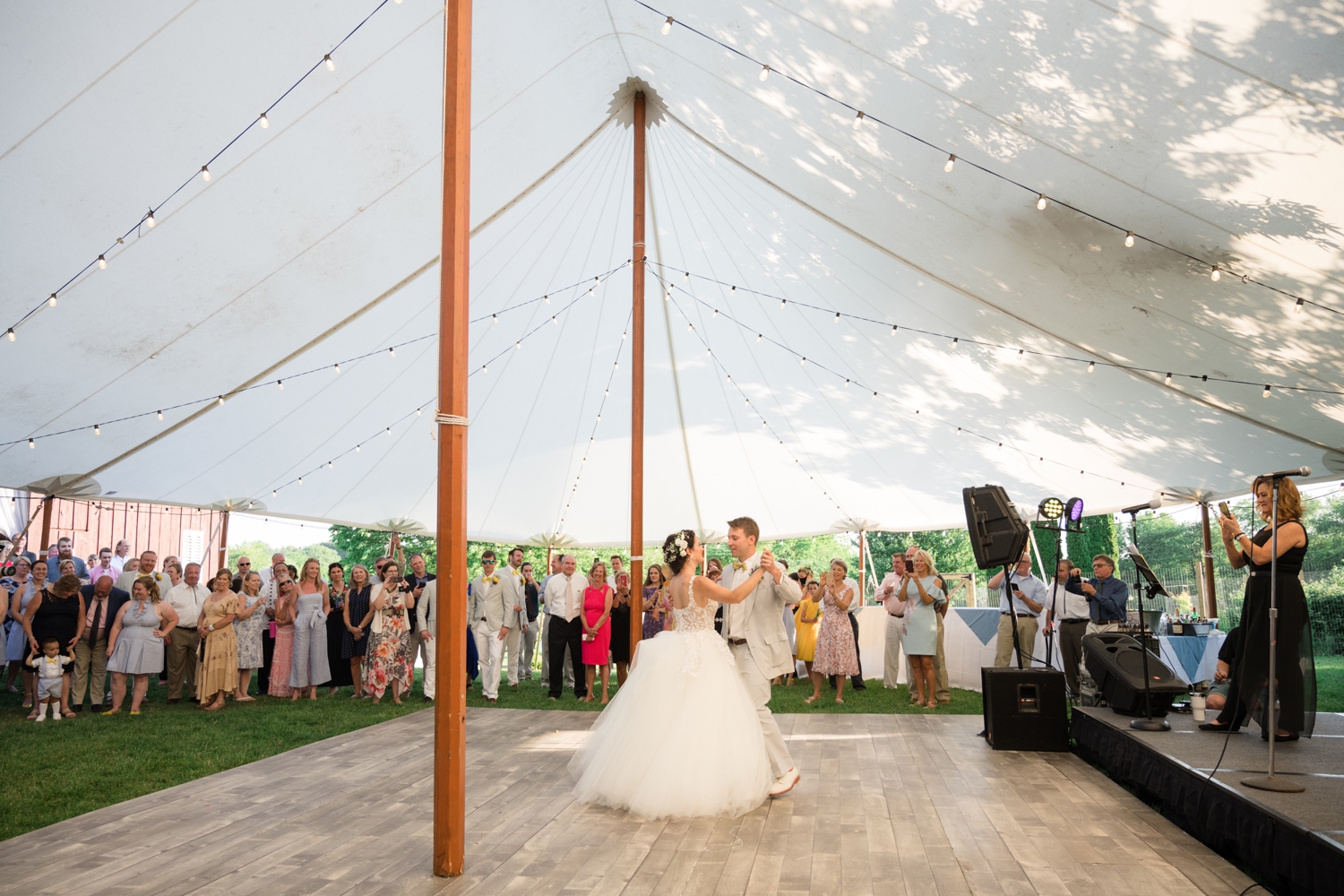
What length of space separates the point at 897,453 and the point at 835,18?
7.12 m

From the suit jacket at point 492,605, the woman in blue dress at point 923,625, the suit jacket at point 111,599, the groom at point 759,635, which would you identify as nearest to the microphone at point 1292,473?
the groom at point 759,635

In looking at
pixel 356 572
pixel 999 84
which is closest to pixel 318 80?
pixel 999 84

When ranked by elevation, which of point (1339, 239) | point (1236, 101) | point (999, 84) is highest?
point (999, 84)

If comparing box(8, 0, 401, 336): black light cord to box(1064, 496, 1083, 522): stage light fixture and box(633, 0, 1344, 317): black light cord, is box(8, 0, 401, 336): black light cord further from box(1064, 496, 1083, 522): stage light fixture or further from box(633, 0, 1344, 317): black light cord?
box(1064, 496, 1083, 522): stage light fixture

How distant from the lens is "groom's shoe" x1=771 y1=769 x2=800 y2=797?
4.27m

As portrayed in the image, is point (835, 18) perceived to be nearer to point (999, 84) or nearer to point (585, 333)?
point (999, 84)

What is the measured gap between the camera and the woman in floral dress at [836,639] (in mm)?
8406

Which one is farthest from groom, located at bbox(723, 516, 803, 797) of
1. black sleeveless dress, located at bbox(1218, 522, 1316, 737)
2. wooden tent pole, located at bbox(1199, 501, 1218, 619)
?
wooden tent pole, located at bbox(1199, 501, 1218, 619)

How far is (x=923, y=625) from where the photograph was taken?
7.77m

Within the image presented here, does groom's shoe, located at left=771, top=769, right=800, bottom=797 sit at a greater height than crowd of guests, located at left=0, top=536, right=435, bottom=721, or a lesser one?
lesser

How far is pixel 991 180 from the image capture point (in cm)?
559

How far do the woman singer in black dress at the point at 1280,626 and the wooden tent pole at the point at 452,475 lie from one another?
134 inches

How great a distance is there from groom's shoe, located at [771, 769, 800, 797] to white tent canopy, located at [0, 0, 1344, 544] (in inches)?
149

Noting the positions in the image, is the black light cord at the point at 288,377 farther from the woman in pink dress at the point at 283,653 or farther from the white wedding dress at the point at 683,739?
the white wedding dress at the point at 683,739
